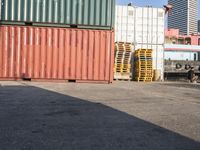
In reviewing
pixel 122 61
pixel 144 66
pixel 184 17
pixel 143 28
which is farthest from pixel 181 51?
pixel 184 17

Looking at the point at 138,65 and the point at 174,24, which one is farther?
the point at 174,24

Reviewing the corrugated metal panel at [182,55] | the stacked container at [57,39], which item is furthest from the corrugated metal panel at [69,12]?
the corrugated metal panel at [182,55]

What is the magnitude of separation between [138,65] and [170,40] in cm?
6255

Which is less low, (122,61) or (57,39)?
(57,39)

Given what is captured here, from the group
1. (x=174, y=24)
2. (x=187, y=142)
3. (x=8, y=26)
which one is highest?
(x=174, y=24)

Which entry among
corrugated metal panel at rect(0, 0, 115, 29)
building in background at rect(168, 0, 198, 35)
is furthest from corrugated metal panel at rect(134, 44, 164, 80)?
building in background at rect(168, 0, 198, 35)

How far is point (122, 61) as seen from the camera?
83.1 ft

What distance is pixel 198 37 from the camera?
95312 millimetres

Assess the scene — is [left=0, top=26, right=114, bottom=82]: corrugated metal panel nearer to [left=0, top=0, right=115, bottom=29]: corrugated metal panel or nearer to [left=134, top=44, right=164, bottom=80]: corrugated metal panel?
[left=0, top=0, right=115, bottom=29]: corrugated metal panel

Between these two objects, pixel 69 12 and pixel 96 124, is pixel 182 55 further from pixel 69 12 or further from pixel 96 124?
pixel 96 124

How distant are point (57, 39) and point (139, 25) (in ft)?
25.0

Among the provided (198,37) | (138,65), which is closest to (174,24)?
(198,37)

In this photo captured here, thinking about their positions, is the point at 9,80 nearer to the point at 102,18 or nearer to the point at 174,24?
the point at 102,18

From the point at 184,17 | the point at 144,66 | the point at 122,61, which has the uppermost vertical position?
the point at 184,17
